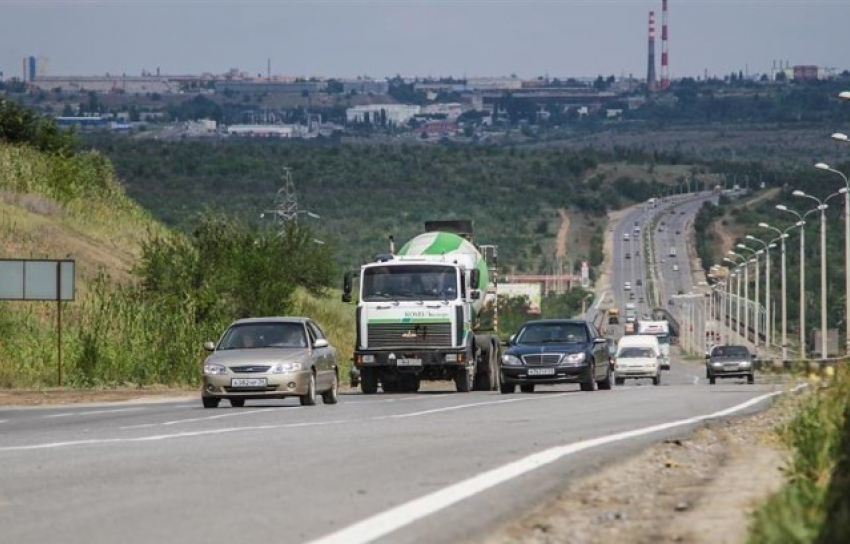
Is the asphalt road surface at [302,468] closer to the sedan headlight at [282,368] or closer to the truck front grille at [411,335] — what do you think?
the sedan headlight at [282,368]

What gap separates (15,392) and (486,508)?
2781 centimetres

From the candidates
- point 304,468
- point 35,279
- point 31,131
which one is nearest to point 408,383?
point 35,279

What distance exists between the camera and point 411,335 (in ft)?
145

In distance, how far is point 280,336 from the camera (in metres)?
36.0

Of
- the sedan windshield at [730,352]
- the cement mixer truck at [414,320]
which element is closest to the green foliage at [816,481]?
the cement mixer truck at [414,320]

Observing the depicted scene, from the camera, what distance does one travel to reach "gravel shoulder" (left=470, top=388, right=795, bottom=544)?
13.3 meters

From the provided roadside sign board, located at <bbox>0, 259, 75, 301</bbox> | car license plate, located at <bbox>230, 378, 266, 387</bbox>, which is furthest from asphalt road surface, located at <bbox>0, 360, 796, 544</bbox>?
roadside sign board, located at <bbox>0, 259, 75, 301</bbox>

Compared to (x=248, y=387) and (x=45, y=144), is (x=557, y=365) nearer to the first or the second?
(x=248, y=387)

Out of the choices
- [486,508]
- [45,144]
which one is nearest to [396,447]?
[486,508]

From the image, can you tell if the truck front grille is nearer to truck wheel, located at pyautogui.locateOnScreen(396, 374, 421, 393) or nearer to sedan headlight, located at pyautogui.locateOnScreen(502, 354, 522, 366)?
sedan headlight, located at pyautogui.locateOnScreen(502, 354, 522, 366)

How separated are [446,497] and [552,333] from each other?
2950 cm

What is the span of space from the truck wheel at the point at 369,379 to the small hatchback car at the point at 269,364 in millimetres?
7927

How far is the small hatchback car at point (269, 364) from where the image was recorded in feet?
112

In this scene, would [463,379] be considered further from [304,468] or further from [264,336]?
[304,468]
